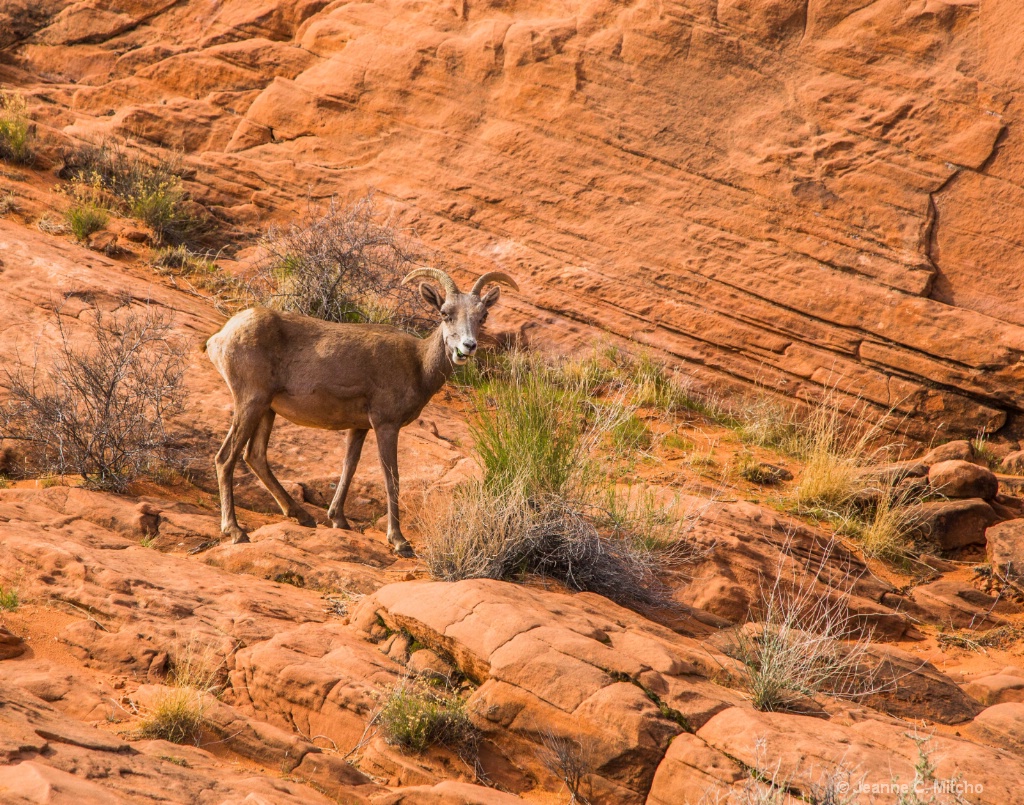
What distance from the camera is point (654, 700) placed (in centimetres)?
552

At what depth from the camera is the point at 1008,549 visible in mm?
10125

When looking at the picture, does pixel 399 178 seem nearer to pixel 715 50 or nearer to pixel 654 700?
pixel 715 50

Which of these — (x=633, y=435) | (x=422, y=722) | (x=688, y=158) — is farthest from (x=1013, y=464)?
(x=422, y=722)

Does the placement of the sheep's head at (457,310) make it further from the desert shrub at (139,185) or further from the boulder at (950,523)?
the desert shrub at (139,185)

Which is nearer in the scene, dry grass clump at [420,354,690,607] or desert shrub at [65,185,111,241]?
dry grass clump at [420,354,690,607]

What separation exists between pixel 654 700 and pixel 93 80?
16658mm

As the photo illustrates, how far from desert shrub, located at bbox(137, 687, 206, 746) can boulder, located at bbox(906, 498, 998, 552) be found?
26.7ft

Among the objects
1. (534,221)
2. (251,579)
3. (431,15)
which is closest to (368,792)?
(251,579)

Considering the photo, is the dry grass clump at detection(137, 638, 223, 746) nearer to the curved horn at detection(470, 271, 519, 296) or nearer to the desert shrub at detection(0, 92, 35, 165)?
the curved horn at detection(470, 271, 519, 296)

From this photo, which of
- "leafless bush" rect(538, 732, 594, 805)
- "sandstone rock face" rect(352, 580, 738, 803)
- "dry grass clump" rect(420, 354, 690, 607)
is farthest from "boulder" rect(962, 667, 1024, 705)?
"leafless bush" rect(538, 732, 594, 805)

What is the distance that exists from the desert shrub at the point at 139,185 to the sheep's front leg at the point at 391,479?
25.5 feet

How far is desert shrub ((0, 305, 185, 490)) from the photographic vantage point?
8.64m

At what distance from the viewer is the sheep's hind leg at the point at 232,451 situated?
8258 millimetres

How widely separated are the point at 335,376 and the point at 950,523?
6928mm
